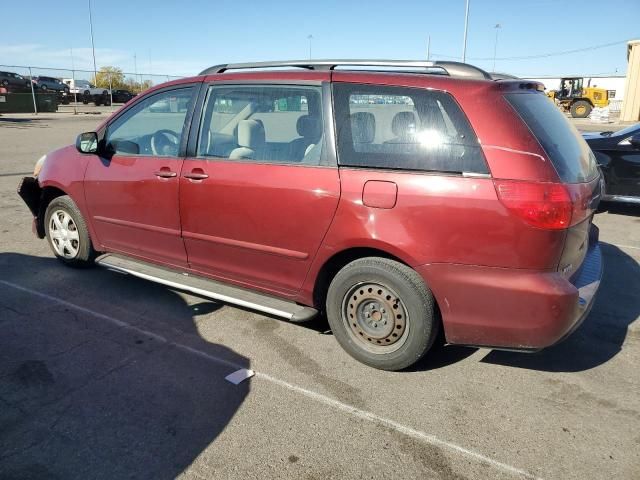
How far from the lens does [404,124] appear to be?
3.12 metres

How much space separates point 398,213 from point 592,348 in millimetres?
1832

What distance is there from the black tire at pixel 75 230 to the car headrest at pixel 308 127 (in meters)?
2.45

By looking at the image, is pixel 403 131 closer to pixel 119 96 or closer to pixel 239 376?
pixel 239 376

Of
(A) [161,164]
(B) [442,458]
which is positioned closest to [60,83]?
(A) [161,164]

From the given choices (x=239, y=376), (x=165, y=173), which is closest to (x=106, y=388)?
(x=239, y=376)

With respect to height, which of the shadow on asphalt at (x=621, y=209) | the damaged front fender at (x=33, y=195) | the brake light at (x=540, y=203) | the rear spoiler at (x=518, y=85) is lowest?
the shadow on asphalt at (x=621, y=209)

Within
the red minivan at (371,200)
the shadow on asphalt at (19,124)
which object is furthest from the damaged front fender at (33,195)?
the shadow on asphalt at (19,124)

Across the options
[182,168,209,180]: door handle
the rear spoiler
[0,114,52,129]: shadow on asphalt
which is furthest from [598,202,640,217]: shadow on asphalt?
[0,114,52,129]: shadow on asphalt

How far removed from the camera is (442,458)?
2.53 m

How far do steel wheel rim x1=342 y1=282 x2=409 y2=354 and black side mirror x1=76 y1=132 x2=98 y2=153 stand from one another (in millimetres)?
2692

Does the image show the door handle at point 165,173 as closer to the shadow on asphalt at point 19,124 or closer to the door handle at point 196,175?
the door handle at point 196,175

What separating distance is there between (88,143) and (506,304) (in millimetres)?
3682

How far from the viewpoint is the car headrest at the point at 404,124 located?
10.1 ft

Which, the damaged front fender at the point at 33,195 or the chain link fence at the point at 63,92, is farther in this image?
the chain link fence at the point at 63,92
